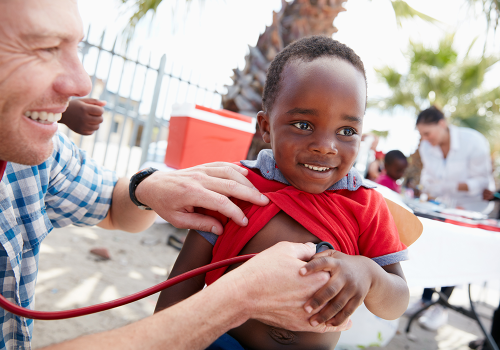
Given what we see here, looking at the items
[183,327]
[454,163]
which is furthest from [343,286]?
[454,163]

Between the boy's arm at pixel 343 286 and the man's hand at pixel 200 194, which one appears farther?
the man's hand at pixel 200 194

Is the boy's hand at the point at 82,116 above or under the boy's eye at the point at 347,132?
under

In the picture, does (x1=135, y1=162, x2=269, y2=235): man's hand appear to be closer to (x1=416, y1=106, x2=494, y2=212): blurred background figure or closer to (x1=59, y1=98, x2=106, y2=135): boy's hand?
(x1=59, y1=98, x2=106, y2=135): boy's hand

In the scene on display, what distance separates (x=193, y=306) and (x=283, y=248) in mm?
300

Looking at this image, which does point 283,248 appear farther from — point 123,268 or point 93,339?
point 123,268

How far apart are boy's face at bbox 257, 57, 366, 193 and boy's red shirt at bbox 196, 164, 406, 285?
7 centimetres

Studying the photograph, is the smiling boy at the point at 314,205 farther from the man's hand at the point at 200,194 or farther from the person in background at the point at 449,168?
the person in background at the point at 449,168

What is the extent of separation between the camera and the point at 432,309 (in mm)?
3949

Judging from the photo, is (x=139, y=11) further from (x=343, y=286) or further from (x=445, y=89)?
(x=445, y=89)

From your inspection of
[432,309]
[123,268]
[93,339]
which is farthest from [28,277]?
[432,309]

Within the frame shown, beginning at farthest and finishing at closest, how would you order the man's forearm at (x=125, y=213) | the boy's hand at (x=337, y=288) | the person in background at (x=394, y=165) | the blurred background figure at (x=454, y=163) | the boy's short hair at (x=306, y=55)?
the person in background at (x=394, y=165) → the blurred background figure at (x=454, y=163) → the man's forearm at (x=125, y=213) → the boy's short hair at (x=306, y=55) → the boy's hand at (x=337, y=288)

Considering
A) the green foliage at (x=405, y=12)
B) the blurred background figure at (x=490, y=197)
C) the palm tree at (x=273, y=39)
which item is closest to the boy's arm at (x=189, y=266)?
the palm tree at (x=273, y=39)

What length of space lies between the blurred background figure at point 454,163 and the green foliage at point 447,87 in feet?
29.8

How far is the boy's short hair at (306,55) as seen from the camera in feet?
3.90
